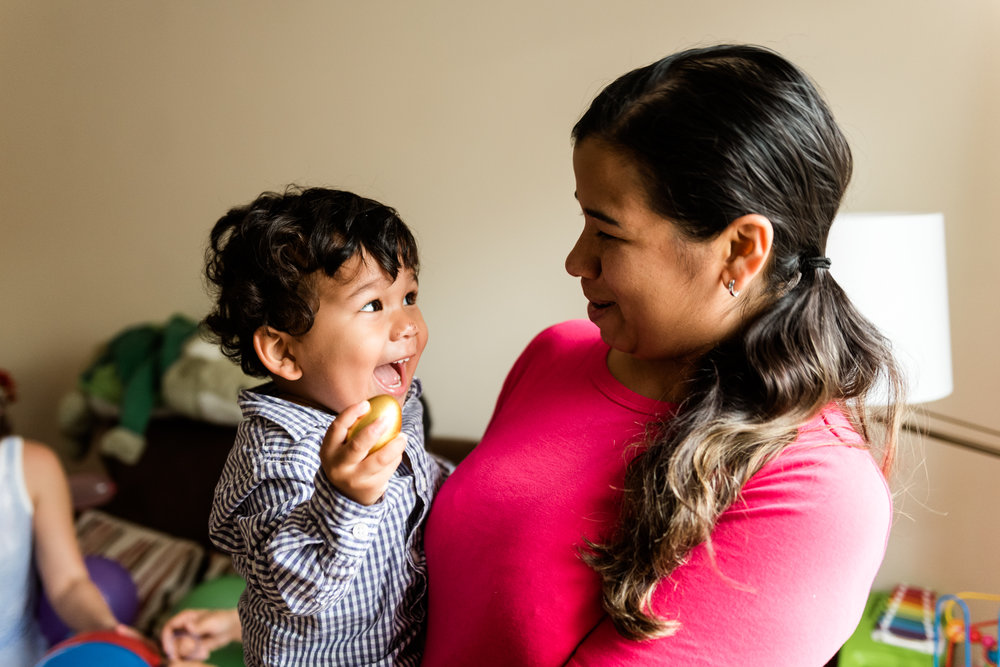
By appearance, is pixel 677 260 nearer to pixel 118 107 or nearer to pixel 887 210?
pixel 887 210

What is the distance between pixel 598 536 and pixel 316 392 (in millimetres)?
451

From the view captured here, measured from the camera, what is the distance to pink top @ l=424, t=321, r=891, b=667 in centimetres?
82

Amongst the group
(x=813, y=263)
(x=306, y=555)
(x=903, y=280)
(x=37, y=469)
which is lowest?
(x=37, y=469)

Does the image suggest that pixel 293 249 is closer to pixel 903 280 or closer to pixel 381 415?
pixel 381 415

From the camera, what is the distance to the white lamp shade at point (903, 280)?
150 centimetres

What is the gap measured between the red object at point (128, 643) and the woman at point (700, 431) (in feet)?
3.07

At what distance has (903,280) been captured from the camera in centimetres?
151

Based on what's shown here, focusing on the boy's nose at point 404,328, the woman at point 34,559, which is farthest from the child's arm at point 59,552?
the boy's nose at point 404,328

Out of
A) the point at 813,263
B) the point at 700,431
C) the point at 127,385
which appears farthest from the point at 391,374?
the point at 127,385

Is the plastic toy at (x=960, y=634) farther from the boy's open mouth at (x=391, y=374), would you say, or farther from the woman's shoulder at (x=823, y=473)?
the boy's open mouth at (x=391, y=374)

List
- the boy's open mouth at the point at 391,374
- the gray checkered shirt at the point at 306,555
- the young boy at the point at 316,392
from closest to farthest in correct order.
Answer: the gray checkered shirt at the point at 306,555 < the young boy at the point at 316,392 < the boy's open mouth at the point at 391,374

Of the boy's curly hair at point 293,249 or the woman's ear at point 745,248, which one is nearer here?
the woman's ear at point 745,248

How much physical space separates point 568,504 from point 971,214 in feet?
4.54

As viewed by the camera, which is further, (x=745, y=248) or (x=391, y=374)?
(x=391, y=374)
